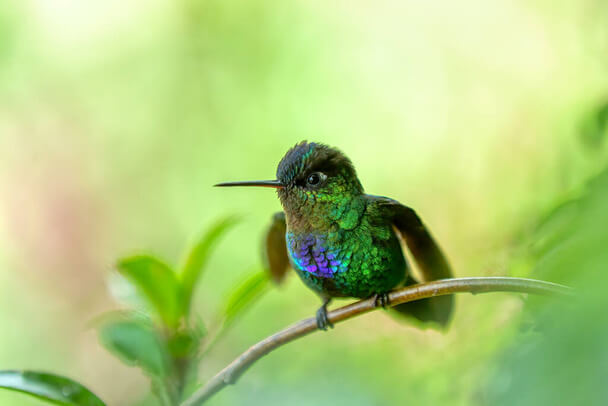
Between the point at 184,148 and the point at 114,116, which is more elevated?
the point at 114,116

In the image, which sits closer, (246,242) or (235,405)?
(235,405)

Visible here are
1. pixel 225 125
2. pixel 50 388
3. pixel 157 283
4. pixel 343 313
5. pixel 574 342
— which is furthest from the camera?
pixel 225 125

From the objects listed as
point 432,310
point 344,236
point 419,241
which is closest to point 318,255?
point 344,236

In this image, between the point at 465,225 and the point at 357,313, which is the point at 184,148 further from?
the point at 357,313

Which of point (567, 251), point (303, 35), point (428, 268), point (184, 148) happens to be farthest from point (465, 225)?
point (567, 251)

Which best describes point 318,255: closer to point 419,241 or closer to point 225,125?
point 419,241

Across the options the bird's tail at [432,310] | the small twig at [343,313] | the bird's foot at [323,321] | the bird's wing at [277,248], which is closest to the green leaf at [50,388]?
the small twig at [343,313]

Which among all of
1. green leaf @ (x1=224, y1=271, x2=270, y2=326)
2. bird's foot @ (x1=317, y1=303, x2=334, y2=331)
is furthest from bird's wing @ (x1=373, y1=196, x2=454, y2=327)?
green leaf @ (x1=224, y1=271, x2=270, y2=326)
